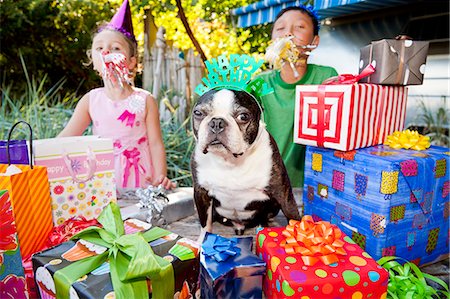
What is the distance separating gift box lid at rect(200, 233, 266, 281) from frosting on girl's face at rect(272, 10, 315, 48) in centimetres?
80

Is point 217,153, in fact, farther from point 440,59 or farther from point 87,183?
point 440,59

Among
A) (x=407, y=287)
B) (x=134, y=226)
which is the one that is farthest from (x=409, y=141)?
(x=134, y=226)

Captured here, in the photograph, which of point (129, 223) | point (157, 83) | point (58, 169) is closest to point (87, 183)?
point (58, 169)

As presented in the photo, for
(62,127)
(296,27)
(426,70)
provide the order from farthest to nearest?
(426,70)
(62,127)
(296,27)

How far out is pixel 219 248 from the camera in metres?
0.61

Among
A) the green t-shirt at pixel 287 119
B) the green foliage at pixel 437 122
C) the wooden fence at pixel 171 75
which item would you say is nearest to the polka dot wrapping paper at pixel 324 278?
the green t-shirt at pixel 287 119

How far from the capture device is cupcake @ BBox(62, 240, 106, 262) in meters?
0.64

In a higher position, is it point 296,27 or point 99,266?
point 296,27

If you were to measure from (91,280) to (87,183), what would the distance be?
36cm

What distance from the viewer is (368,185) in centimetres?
79

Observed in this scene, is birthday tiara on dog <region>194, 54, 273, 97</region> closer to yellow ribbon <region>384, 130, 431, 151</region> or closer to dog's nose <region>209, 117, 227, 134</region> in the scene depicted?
dog's nose <region>209, 117, 227, 134</region>

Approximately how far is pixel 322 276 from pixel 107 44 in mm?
1028

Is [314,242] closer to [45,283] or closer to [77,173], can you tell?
[45,283]

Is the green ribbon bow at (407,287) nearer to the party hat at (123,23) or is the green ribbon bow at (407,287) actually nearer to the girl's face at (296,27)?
the girl's face at (296,27)
